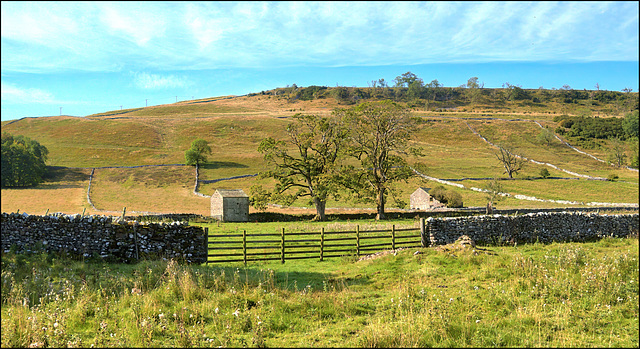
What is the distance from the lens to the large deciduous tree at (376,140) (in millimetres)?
37562

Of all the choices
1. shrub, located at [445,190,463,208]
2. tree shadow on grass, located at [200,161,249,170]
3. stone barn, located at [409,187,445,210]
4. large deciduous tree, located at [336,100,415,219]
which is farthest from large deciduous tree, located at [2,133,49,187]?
shrub, located at [445,190,463,208]

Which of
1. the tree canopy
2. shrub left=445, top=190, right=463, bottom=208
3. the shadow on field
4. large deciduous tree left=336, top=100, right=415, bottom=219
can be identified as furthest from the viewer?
the tree canopy

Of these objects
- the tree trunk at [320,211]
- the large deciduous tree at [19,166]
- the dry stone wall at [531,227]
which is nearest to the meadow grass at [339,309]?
the dry stone wall at [531,227]

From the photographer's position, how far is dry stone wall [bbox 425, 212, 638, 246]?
18984mm

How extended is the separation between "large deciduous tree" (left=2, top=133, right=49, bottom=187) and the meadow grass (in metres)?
64.2

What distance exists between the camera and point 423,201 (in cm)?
4422

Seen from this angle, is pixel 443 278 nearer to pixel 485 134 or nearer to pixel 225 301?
pixel 225 301

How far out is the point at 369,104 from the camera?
38.3 meters

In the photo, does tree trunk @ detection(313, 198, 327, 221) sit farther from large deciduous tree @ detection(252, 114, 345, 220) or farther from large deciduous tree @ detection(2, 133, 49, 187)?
large deciduous tree @ detection(2, 133, 49, 187)

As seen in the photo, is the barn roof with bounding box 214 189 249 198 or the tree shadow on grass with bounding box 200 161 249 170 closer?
the barn roof with bounding box 214 189 249 198

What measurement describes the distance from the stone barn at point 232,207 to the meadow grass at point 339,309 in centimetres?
2526

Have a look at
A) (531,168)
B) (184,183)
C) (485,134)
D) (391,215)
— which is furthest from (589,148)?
(184,183)

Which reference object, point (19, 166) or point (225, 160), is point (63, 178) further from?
point (225, 160)

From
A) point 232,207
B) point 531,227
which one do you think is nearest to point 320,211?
point 232,207
